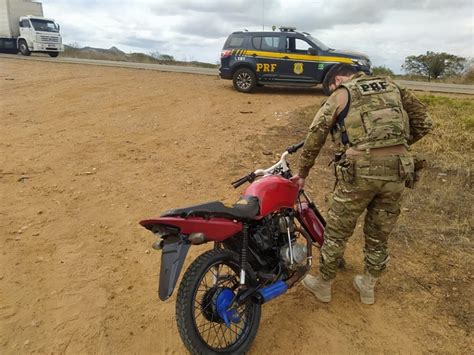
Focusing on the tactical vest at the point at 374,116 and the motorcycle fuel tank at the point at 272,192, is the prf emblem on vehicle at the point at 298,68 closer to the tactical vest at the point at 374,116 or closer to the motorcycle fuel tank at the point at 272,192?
the tactical vest at the point at 374,116

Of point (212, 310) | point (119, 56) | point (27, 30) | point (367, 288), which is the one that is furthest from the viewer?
point (119, 56)

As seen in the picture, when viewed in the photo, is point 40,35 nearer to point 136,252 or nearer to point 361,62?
point 361,62

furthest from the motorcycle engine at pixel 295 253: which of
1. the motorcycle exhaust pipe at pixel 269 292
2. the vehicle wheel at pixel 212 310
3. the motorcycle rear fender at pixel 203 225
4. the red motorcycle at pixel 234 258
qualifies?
the motorcycle rear fender at pixel 203 225

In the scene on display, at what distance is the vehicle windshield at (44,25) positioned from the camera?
2402cm

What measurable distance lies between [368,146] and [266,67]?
910 centimetres

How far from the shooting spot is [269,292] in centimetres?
291

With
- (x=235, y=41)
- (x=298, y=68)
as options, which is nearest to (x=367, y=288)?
(x=298, y=68)

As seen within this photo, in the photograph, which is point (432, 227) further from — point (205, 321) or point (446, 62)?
point (446, 62)

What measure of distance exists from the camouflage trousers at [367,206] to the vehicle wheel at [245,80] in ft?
29.1

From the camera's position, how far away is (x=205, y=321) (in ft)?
9.45

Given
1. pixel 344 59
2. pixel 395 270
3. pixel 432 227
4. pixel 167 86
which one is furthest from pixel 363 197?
pixel 167 86

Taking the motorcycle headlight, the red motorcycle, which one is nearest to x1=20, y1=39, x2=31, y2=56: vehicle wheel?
the motorcycle headlight

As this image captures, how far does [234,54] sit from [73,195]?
7.73m

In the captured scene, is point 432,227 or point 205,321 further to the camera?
point 432,227
